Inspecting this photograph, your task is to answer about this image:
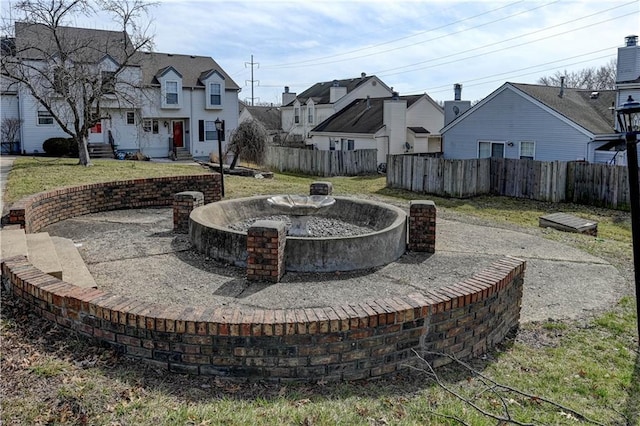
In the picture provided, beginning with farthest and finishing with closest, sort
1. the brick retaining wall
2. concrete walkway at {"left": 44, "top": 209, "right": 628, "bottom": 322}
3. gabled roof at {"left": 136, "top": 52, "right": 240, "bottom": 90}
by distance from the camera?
gabled roof at {"left": 136, "top": 52, "right": 240, "bottom": 90} < the brick retaining wall < concrete walkway at {"left": 44, "top": 209, "right": 628, "bottom": 322}

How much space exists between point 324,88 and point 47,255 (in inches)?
1580

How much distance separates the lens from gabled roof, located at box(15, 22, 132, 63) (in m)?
21.7

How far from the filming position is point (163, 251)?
830 cm

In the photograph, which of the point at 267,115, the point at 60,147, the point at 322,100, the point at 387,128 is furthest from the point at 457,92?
the point at 267,115

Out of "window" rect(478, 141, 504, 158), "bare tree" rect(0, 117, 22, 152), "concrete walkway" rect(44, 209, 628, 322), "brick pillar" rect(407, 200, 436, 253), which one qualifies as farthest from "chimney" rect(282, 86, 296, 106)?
"brick pillar" rect(407, 200, 436, 253)

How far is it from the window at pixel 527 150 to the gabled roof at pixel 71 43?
18.0 metres

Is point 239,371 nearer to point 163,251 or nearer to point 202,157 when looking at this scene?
point 163,251

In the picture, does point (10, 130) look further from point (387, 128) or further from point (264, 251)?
point (264, 251)

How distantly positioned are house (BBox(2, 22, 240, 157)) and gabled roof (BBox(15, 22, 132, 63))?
0.07 m

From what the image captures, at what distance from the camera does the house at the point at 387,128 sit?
31797mm

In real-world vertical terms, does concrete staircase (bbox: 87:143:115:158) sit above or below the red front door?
below

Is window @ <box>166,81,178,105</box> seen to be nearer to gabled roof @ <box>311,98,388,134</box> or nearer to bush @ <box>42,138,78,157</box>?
bush @ <box>42,138,78,157</box>

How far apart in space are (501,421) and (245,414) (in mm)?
1748

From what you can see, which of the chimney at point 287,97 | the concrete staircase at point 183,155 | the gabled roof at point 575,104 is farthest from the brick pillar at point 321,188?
the chimney at point 287,97
